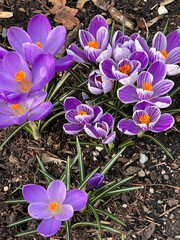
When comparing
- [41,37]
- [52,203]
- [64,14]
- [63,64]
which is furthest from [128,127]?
[64,14]

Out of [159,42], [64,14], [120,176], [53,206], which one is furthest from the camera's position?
[64,14]

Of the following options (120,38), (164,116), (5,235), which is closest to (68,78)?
(120,38)

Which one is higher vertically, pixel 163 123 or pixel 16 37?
pixel 16 37

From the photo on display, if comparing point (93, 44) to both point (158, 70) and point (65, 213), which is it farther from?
point (65, 213)

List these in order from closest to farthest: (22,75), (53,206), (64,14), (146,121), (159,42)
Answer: (53,206) < (22,75) < (146,121) < (159,42) < (64,14)

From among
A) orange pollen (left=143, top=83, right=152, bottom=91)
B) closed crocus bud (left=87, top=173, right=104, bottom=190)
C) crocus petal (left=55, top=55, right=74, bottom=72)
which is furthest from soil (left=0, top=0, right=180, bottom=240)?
crocus petal (left=55, top=55, right=74, bottom=72)

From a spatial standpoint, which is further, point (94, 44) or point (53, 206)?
point (94, 44)
